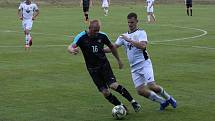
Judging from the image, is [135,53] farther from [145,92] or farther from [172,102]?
[172,102]

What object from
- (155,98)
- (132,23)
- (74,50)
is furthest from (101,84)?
(132,23)

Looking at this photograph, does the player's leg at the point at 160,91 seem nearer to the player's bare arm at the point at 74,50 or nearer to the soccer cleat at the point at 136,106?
the soccer cleat at the point at 136,106

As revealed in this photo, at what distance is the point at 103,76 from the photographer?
497 inches

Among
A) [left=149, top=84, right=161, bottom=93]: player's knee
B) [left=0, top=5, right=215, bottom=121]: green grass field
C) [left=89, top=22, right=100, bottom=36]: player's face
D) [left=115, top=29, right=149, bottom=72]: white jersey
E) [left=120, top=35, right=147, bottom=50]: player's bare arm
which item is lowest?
[left=0, top=5, right=215, bottom=121]: green grass field

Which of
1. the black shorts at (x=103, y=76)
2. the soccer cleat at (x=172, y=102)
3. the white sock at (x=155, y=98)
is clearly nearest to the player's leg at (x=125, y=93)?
the black shorts at (x=103, y=76)

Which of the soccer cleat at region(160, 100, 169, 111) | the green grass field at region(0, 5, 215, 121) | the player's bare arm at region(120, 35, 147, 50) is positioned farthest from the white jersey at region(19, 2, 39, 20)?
the player's bare arm at region(120, 35, 147, 50)

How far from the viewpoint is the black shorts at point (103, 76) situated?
12.6m

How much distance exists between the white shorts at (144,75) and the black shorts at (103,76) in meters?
0.60

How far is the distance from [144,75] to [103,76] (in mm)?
927

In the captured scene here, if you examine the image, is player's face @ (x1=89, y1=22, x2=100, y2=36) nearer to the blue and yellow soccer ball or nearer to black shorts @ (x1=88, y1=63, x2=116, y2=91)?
black shorts @ (x1=88, y1=63, x2=116, y2=91)

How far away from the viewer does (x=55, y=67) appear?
20.5m

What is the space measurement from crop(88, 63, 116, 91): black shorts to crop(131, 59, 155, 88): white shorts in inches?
23.7

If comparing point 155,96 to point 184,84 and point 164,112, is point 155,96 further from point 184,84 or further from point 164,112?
point 184,84

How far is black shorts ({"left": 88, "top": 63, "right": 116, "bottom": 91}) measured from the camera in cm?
1257
